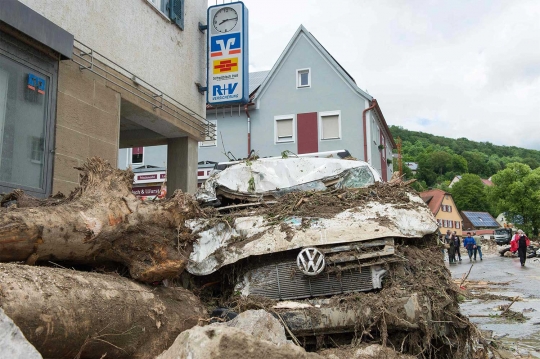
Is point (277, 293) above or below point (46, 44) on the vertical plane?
below

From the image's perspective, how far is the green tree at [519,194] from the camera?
69250 mm

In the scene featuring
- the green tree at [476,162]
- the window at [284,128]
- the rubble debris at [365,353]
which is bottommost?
the rubble debris at [365,353]

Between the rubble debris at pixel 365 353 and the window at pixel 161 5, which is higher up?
the window at pixel 161 5

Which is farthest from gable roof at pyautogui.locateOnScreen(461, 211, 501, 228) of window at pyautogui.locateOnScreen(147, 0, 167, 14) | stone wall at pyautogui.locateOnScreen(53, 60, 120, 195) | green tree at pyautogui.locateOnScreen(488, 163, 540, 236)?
stone wall at pyautogui.locateOnScreen(53, 60, 120, 195)

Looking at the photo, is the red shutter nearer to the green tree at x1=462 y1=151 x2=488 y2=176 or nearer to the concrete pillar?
the concrete pillar

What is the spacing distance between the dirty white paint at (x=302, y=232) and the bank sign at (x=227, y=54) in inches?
286

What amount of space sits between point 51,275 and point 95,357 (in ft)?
1.93

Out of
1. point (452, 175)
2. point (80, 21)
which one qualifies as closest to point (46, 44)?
point (80, 21)

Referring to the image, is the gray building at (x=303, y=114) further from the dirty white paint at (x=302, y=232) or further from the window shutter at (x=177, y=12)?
the dirty white paint at (x=302, y=232)

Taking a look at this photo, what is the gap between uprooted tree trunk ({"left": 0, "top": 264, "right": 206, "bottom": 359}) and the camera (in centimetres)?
276

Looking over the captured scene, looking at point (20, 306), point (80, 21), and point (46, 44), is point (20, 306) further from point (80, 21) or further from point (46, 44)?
point (80, 21)

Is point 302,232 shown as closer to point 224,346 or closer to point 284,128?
point 224,346

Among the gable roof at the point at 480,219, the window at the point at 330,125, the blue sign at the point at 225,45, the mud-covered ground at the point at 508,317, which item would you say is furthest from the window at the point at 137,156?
the gable roof at the point at 480,219

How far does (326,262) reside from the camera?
4082 mm
